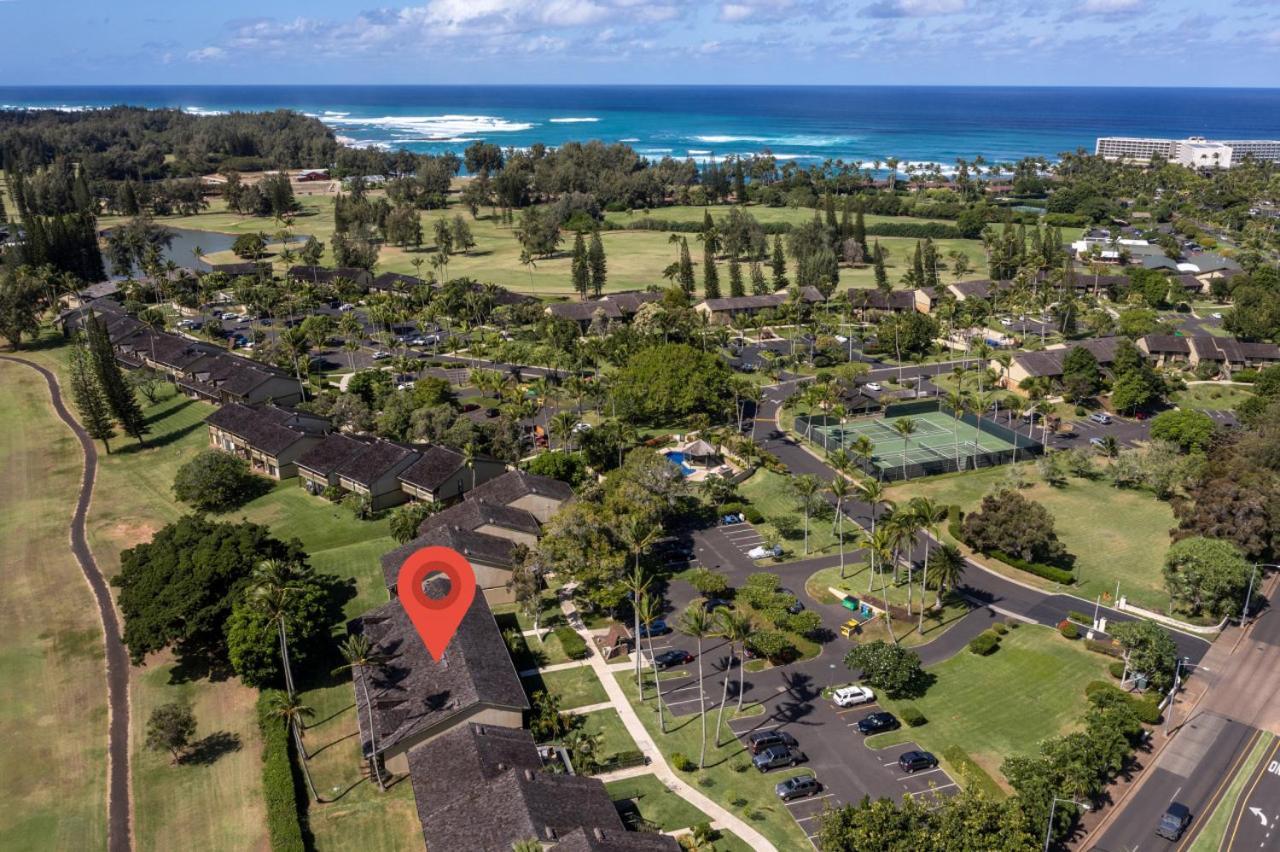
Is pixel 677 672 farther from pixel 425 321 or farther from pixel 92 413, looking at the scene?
pixel 425 321

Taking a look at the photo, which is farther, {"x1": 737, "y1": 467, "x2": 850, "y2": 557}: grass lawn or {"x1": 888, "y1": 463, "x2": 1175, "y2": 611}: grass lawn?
{"x1": 737, "y1": 467, "x2": 850, "y2": 557}: grass lawn

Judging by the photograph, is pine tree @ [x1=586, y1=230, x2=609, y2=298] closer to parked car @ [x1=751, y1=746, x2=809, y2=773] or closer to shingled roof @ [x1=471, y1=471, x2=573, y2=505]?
shingled roof @ [x1=471, y1=471, x2=573, y2=505]

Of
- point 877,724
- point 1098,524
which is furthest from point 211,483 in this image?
point 1098,524

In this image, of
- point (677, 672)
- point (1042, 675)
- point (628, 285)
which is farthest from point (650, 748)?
point (628, 285)

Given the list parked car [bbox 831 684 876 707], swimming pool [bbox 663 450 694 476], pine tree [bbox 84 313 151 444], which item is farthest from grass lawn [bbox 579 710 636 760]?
pine tree [bbox 84 313 151 444]

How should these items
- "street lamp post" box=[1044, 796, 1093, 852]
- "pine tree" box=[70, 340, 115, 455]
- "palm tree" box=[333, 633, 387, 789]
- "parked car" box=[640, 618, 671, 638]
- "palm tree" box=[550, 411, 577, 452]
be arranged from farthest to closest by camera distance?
"pine tree" box=[70, 340, 115, 455], "palm tree" box=[550, 411, 577, 452], "parked car" box=[640, 618, 671, 638], "palm tree" box=[333, 633, 387, 789], "street lamp post" box=[1044, 796, 1093, 852]

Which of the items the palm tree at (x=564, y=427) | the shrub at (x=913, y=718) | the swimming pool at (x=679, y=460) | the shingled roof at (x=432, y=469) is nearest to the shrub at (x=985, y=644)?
the shrub at (x=913, y=718)

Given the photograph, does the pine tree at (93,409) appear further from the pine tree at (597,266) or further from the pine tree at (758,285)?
the pine tree at (758,285)
